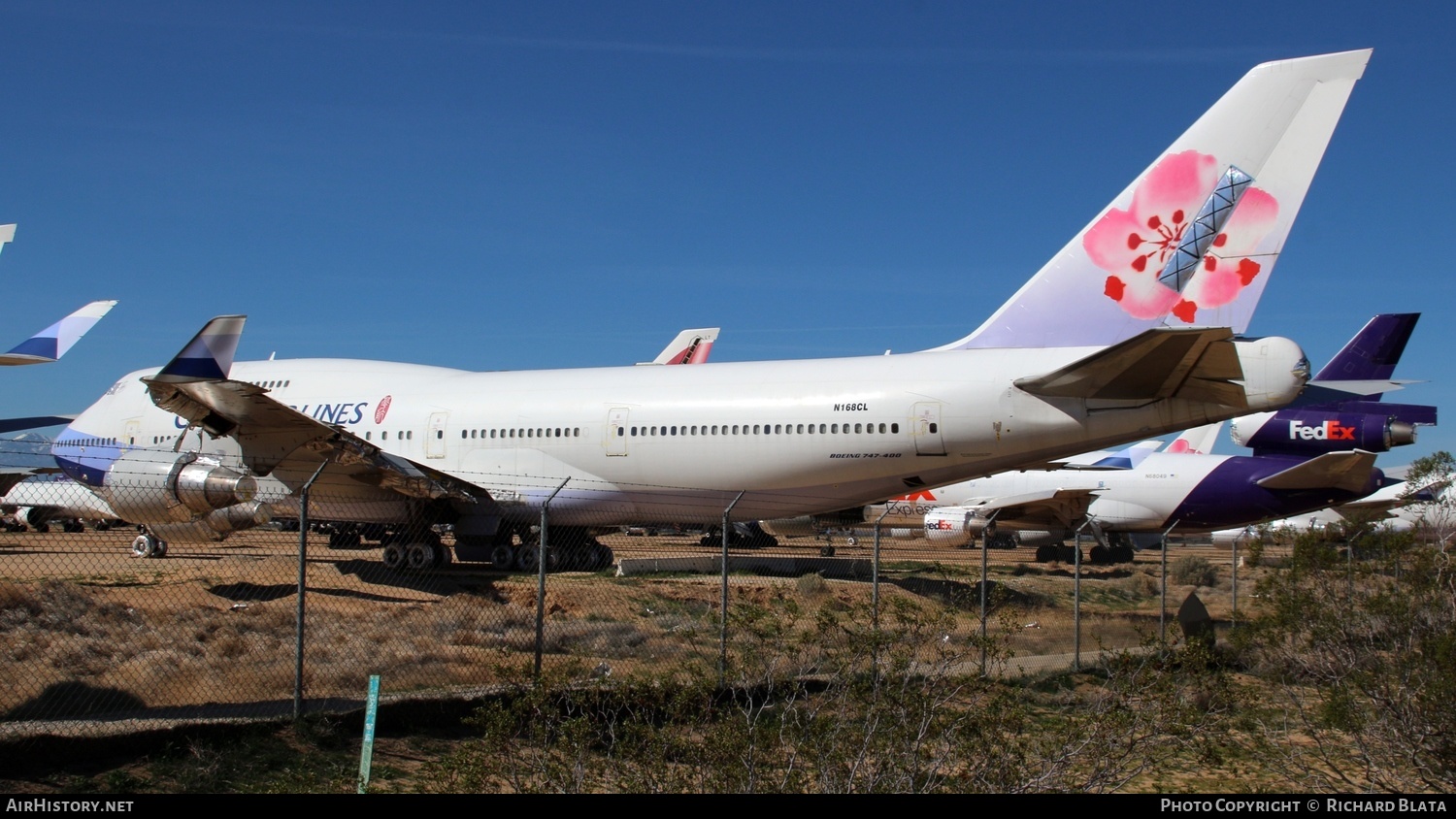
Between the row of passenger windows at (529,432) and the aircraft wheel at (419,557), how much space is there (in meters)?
2.03

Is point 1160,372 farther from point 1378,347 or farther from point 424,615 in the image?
point 1378,347

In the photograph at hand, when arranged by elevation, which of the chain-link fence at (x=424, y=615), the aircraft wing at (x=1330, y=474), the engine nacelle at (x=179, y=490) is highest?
the aircraft wing at (x=1330, y=474)

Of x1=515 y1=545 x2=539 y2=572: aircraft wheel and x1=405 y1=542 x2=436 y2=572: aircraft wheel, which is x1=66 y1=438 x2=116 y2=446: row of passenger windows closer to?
x1=405 y1=542 x2=436 y2=572: aircraft wheel

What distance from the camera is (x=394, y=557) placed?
1828 centimetres

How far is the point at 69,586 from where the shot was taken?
456 inches

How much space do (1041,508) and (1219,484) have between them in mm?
4330

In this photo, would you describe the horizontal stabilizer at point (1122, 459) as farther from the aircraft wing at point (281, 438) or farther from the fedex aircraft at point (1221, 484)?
the aircraft wing at point (281, 438)

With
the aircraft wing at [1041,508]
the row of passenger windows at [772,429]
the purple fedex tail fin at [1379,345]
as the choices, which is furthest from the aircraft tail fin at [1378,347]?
the row of passenger windows at [772,429]

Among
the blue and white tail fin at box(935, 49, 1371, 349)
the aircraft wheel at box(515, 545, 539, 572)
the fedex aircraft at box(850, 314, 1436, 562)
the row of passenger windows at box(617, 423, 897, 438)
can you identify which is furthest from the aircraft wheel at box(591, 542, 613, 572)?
the fedex aircraft at box(850, 314, 1436, 562)

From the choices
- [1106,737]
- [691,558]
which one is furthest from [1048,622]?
[1106,737]

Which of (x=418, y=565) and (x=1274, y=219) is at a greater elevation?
(x=1274, y=219)

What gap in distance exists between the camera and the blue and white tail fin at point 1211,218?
47.4 feet
